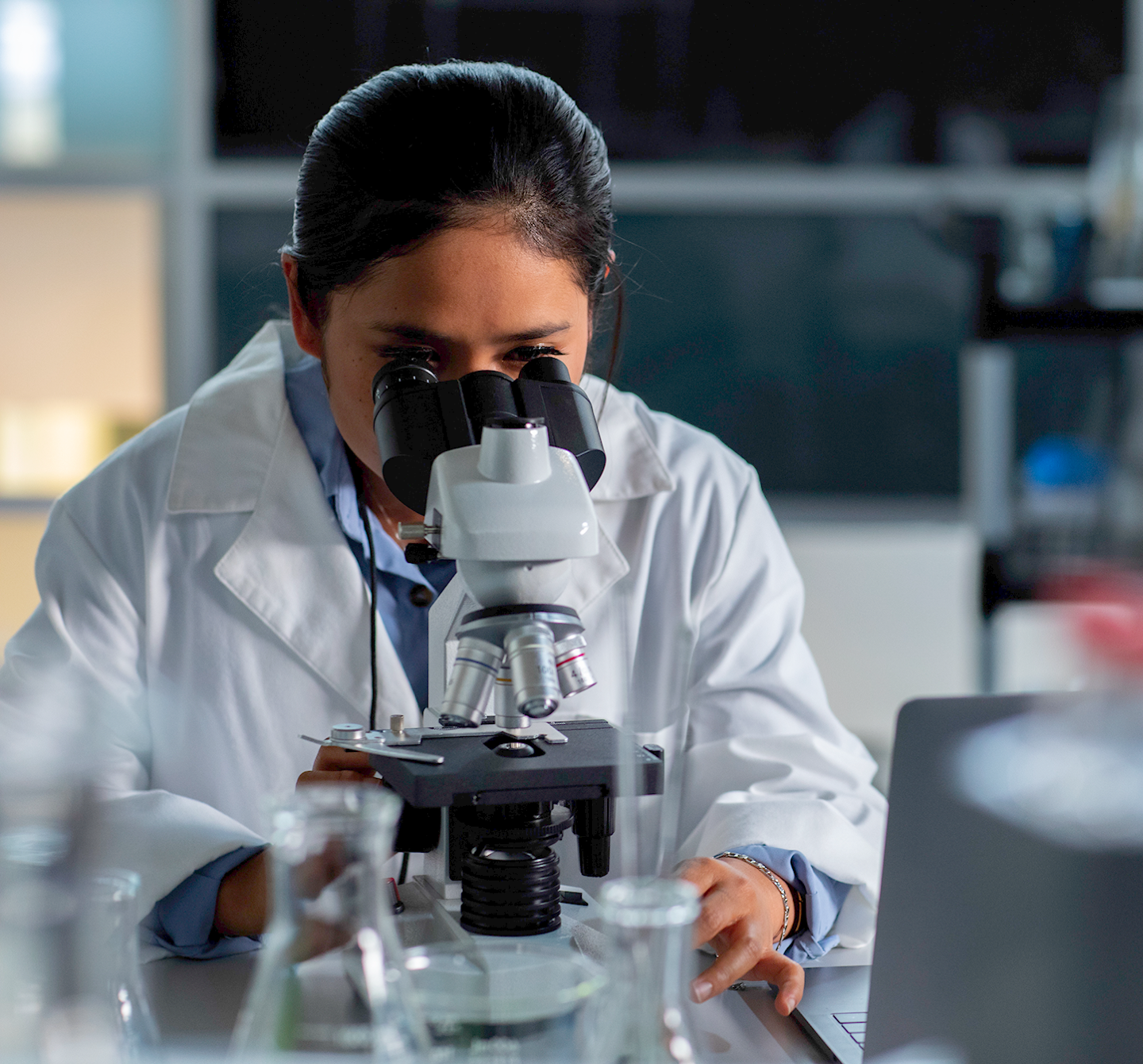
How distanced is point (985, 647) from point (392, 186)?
1.80 metres

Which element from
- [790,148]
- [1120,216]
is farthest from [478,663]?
[790,148]

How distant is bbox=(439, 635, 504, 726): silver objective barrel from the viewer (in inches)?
29.8

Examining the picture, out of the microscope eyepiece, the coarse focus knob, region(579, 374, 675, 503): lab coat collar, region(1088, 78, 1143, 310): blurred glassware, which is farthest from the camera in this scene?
region(1088, 78, 1143, 310): blurred glassware

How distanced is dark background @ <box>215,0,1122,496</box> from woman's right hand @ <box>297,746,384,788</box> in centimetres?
230

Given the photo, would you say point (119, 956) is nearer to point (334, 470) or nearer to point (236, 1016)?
point (236, 1016)

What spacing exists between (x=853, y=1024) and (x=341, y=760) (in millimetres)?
414

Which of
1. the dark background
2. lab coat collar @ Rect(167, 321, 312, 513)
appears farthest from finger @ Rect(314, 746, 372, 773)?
the dark background

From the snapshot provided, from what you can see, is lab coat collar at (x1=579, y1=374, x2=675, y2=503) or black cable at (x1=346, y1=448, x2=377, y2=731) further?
lab coat collar at (x1=579, y1=374, x2=675, y2=503)

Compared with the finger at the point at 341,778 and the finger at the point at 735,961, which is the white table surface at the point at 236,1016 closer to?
the finger at the point at 735,961

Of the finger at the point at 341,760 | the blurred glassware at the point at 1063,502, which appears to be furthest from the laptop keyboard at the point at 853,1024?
the blurred glassware at the point at 1063,502

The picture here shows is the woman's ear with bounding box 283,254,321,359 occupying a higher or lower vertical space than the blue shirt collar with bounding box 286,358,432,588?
higher

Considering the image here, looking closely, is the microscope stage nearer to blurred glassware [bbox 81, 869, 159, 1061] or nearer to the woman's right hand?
the woman's right hand

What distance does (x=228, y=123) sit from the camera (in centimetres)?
312

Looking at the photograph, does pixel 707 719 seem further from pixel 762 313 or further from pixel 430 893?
pixel 762 313
